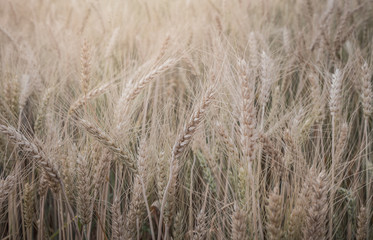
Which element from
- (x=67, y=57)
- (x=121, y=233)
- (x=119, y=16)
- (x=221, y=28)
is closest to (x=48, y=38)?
(x=67, y=57)

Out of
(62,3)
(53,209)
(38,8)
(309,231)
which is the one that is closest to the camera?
(309,231)

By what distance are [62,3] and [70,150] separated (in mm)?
3602

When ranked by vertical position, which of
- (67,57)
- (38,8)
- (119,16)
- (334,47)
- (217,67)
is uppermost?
(38,8)

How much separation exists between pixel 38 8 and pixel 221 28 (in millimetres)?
2869

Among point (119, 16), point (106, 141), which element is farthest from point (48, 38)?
point (106, 141)

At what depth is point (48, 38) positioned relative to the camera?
2117mm

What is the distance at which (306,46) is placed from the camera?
1851 millimetres

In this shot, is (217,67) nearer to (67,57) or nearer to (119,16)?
(67,57)

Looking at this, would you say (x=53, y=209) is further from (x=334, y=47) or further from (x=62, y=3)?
(x=62, y=3)

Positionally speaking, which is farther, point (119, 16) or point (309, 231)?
point (119, 16)

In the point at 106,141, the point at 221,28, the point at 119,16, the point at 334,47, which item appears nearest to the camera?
the point at 106,141

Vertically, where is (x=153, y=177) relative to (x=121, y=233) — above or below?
above

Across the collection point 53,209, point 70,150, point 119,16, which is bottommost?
point 53,209

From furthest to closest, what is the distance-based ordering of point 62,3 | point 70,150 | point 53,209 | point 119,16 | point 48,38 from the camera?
point 62,3 < point 119,16 < point 48,38 < point 53,209 < point 70,150
